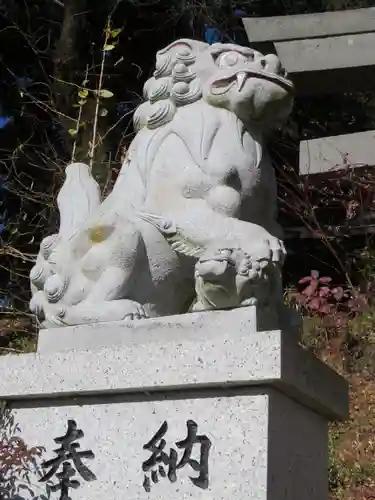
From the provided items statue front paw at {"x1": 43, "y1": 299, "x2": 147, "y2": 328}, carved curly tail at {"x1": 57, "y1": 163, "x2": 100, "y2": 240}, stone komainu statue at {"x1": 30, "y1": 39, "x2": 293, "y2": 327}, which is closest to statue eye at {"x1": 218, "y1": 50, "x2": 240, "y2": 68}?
stone komainu statue at {"x1": 30, "y1": 39, "x2": 293, "y2": 327}

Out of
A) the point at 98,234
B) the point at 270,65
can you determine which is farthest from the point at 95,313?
the point at 270,65

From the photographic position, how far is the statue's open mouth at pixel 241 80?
2.33m

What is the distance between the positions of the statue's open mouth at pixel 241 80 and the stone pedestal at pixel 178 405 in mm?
701

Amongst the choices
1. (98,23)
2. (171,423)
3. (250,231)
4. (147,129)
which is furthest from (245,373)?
(98,23)

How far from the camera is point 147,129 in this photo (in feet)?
8.18

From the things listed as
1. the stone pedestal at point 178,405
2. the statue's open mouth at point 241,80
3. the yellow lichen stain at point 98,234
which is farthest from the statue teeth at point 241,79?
the stone pedestal at point 178,405

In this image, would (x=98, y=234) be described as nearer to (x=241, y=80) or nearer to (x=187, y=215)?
(x=187, y=215)

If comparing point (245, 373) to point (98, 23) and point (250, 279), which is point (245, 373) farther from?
point (98, 23)

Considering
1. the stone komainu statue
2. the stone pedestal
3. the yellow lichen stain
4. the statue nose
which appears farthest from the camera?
the statue nose

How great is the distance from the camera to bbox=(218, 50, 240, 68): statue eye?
2.42 m

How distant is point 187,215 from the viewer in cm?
220

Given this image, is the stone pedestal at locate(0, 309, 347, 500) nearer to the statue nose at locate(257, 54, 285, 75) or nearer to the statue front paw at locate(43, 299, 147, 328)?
the statue front paw at locate(43, 299, 147, 328)

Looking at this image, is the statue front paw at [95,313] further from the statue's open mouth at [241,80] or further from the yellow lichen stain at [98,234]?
the statue's open mouth at [241,80]

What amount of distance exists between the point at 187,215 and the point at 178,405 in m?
0.52
